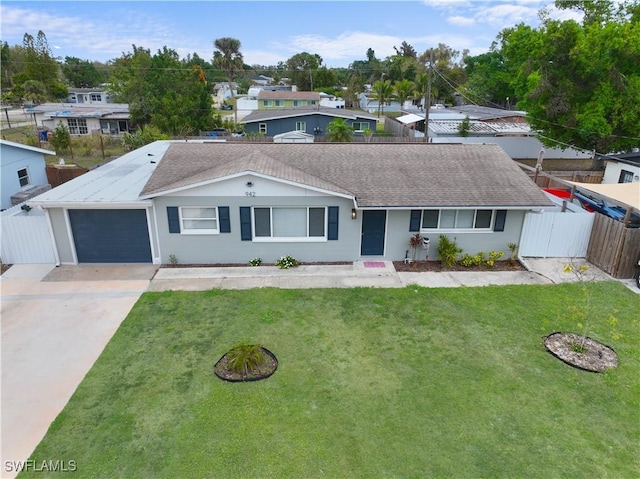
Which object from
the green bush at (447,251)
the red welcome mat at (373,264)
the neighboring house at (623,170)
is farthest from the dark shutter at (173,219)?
the neighboring house at (623,170)

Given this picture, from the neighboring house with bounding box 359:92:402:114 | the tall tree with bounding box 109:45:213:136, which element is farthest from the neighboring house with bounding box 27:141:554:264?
the neighboring house with bounding box 359:92:402:114

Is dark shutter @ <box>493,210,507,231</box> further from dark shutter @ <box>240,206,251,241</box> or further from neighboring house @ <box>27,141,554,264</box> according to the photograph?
dark shutter @ <box>240,206,251,241</box>

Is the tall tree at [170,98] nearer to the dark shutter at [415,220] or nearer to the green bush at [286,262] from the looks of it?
the green bush at [286,262]

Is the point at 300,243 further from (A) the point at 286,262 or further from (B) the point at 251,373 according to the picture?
(B) the point at 251,373

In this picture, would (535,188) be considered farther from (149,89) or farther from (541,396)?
(149,89)

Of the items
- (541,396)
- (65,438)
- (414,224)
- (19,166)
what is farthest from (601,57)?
(19,166)

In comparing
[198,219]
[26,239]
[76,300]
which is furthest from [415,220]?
[26,239]
